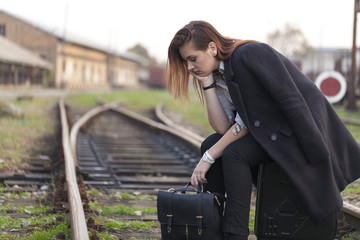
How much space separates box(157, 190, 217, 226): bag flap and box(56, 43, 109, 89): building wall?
42719 mm

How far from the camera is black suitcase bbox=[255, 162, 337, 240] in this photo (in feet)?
8.68

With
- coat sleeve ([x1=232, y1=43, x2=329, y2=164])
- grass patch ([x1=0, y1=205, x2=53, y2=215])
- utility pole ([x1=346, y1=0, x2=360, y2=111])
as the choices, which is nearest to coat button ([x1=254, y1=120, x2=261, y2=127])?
coat sleeve ([x1=232, y1=43, x2=329, y2=164])

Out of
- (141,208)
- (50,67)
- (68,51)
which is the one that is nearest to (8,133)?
(141,208)

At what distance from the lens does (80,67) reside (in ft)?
167

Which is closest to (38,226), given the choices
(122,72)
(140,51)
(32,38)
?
(32,38)

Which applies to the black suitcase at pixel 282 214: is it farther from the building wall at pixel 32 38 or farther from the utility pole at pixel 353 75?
the building wall at pixel 32 38

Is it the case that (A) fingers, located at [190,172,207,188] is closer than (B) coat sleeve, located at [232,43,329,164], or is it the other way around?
(B) coat sleeve, located at [232,43,329,164]

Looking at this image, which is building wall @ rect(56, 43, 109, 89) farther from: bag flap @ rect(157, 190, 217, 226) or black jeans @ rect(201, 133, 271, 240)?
black jeans @ rect(201, 133, 271, 240)

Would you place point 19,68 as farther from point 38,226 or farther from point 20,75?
point 38,226

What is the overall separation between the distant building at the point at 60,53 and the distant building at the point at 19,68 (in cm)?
228

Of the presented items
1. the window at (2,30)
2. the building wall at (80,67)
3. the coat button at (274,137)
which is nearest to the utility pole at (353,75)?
the coat button at (274,137)

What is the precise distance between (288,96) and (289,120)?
119mm

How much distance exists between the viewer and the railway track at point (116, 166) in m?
3.54

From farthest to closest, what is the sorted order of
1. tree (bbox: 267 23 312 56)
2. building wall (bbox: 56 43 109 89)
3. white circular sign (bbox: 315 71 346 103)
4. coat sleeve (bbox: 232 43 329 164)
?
tree (bbox: 267 23 312 56) → building wall (bbox: 56 43 109 89) → white circular sign (bbox: 315 71 346 103) → coat sleeve (bbox: 232 43 329 164)
